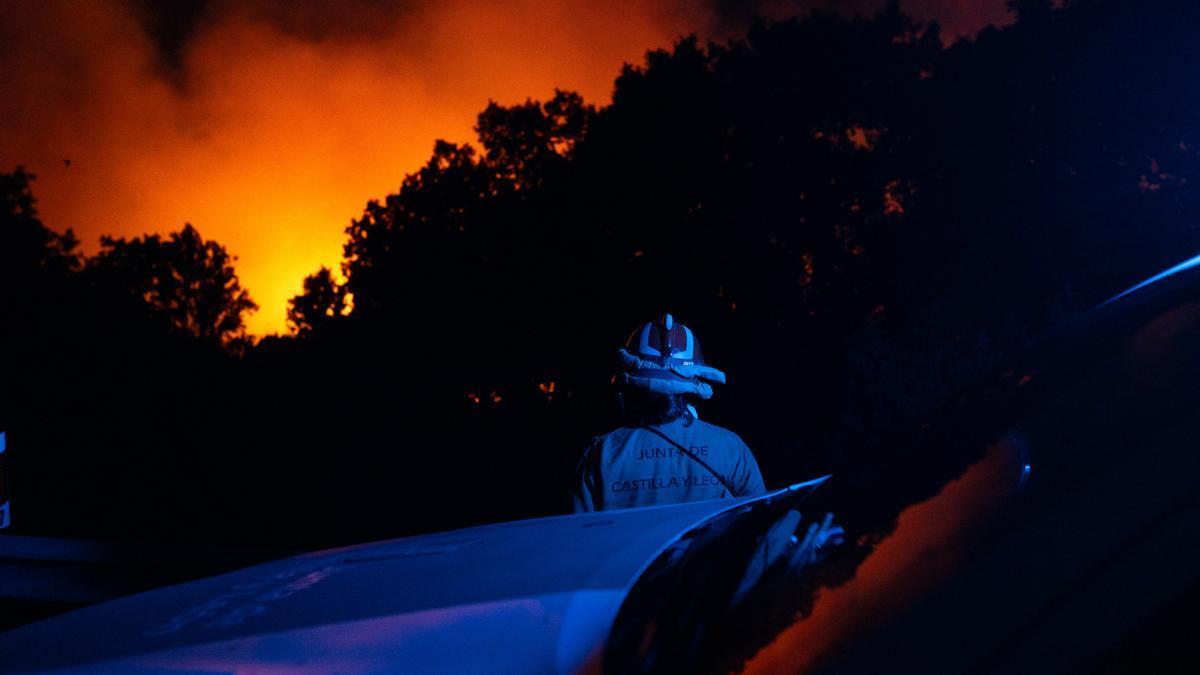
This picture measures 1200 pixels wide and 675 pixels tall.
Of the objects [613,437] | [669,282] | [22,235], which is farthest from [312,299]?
[613,437]

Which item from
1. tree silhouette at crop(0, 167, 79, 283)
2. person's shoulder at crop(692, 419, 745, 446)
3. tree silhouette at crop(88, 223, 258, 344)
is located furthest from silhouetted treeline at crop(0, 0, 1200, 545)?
tree silhouette at crop(88, 223, 258, 344)

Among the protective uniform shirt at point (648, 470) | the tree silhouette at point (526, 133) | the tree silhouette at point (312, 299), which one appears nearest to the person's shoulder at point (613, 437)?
the protective uniform shirt at point (648, 470)

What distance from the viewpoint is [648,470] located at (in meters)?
3.17

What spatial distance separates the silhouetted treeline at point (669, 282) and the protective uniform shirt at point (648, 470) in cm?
923

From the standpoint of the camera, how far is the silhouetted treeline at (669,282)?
1552 cm

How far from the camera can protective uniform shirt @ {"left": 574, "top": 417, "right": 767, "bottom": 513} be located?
3.16 meters

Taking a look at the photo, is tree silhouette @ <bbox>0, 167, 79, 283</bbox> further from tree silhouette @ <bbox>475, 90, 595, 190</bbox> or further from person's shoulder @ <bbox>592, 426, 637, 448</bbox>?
person's shoulder @ <bbox>592, 426, 637, 448</bbox>

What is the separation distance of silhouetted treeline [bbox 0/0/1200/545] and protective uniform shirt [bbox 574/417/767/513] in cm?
923

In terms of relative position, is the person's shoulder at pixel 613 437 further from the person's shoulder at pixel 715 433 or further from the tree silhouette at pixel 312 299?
the tree silhouette at pixel 312 299

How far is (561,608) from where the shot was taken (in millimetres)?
1439

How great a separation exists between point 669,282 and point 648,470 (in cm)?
1672

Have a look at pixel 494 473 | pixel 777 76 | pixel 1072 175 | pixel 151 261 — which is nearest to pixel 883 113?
pixel 777 76

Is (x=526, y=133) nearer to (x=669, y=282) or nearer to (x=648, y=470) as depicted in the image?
(x=669, y=282)

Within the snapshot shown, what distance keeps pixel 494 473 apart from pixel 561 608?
48.4ft
